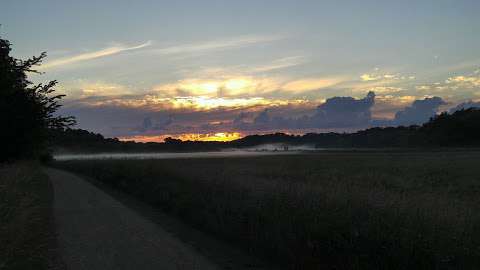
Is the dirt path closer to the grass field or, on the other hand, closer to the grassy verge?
the grassy verge

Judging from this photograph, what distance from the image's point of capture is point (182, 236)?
1387 cm

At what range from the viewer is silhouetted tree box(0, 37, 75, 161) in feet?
66.6

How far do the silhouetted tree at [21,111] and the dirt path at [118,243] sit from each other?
4.51 meters

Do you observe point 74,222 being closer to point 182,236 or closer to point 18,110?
point 182,236

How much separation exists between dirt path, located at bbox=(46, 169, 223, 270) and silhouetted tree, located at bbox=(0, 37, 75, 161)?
4511 mm

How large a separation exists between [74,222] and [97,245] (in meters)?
4.56

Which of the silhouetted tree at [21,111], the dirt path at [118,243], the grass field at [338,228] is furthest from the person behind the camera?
the silhouetted tree at [21,111]

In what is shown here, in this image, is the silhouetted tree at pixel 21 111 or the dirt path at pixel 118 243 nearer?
the dirt path at pixel 118 243

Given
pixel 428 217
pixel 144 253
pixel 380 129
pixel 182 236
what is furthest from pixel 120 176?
pixel 380 129

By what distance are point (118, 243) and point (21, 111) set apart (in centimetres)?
1132

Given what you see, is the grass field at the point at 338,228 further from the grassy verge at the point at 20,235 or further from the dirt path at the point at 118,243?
the grassy verge at the point at 20,235

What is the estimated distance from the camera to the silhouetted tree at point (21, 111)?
2030cm

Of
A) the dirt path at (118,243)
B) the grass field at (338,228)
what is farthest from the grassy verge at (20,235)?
the grass field at (338,228)

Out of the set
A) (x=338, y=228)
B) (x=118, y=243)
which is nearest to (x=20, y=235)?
(x=118, y=243)
